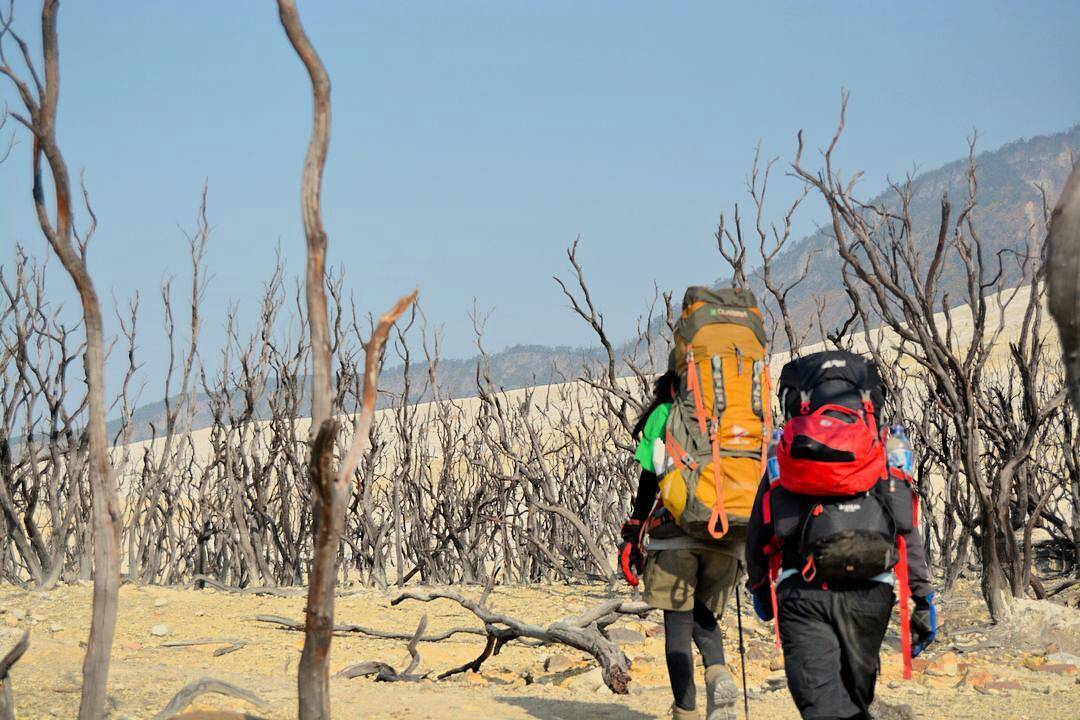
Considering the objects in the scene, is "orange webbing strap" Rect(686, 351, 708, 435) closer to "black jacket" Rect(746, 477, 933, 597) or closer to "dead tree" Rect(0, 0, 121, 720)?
"black jacket" Rect(746, 477, 933, 597)

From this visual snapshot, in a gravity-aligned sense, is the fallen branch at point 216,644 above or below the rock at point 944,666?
above

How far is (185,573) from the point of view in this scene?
874 cm

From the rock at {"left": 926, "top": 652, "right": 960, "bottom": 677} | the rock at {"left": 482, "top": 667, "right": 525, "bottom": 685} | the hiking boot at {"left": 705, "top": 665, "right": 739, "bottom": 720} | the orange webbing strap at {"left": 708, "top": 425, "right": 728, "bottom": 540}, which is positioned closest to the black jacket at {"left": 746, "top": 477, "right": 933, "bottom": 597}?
the orange webbing strap at {"left": 708, "top": 425, "right": 728, "bottom": 540}

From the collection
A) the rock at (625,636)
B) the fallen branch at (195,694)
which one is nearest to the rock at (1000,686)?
the rock at (625,636)

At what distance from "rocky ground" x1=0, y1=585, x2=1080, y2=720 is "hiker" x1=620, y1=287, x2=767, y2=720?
60 cm

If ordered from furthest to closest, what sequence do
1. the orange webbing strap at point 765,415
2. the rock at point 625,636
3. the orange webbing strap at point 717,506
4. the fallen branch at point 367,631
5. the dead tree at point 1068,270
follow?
the rock at point 625,636
the fallen branch at point 367,631
the orange webbing strap at point 765,415
the orange webbing strap at point 717,506
the dead tree at point 1068,270

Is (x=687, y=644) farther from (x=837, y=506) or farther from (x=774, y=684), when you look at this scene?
(x=774, y=684)

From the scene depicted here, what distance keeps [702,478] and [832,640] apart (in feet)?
2.52

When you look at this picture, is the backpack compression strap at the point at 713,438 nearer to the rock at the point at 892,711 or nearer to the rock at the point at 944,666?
the rock at the point at 892,711

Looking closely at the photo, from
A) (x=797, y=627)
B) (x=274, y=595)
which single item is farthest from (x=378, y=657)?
(x=797, y=627)

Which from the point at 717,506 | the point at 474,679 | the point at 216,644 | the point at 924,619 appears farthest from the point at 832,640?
the point at 216,644

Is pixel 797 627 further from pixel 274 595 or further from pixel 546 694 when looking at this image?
pixel 274 595

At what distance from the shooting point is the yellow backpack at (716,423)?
10.7 feet

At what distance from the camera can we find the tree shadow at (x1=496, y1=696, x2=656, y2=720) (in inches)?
151
